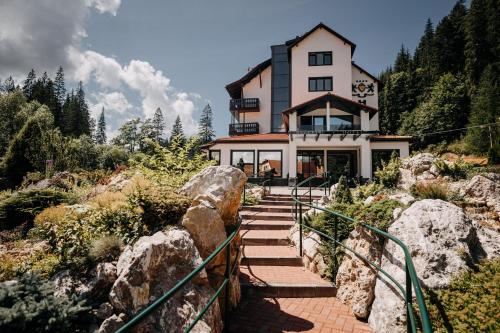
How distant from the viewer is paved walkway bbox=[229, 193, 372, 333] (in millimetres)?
3598

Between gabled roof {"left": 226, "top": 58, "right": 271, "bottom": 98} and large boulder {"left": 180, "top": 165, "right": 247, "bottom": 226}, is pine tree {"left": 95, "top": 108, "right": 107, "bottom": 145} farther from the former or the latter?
large boulder {"left": 180, "top": 165, "right": 247, "bottom": 226}

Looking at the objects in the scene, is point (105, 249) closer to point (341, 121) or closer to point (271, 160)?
point (271, 160)

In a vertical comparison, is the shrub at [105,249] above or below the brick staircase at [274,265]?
above

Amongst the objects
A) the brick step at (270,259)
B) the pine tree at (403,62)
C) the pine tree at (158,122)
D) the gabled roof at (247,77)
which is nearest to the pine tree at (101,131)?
the pine tree at (158,122)

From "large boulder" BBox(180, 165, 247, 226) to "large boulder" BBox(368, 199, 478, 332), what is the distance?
8.16 ft

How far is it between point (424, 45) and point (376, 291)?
66733 millimetres

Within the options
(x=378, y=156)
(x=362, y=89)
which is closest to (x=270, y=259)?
(x=378, y=156)

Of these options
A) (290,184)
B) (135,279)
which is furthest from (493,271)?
(290,184)

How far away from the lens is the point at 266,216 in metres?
9.45

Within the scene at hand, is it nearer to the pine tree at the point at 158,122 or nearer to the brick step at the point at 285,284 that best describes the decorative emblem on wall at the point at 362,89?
the brick step at the point at 285,284

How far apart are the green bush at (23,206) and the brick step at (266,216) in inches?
227

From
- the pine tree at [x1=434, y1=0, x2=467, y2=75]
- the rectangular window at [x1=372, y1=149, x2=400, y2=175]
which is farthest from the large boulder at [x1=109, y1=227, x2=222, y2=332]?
the pine tree at [x1=434, y1=0, x2=467, y2=75]

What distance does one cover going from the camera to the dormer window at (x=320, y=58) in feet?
82.9

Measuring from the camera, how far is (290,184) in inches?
746
